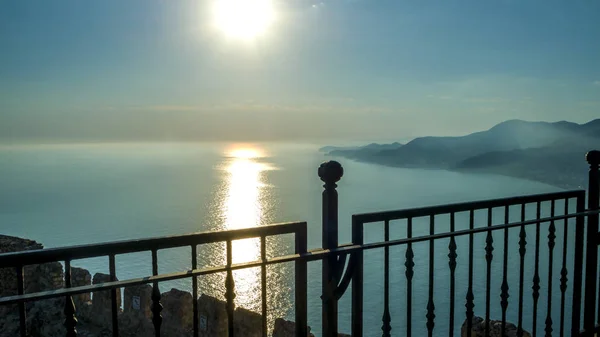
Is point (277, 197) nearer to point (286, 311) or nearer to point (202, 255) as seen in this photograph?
point (202, 255)

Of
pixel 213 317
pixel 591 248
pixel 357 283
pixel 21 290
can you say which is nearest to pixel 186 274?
pixel 21 290

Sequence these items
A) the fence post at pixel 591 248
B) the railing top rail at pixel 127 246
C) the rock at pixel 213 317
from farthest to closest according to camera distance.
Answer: the rock at pixel 213 317, the fence post at pixel 591 248, the railing top rail at pixel 127 246

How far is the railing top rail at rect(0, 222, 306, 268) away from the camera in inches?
66.1

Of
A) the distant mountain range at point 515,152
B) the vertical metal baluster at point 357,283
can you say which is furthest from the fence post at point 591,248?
the distant mountain range at point 515,152

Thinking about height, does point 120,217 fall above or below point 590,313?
below

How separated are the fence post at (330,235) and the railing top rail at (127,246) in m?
0.15

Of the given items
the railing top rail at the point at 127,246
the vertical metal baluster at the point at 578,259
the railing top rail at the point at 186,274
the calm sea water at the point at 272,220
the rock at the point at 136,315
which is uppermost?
the railing top rail at the point at 127,246

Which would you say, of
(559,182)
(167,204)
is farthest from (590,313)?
(559,182)

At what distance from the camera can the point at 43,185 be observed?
147000 mm

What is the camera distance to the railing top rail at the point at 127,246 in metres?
1.68

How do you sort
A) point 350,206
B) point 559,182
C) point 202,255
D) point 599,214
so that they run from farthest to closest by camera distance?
point 559,182, point 350,206, point 202,255, point 599,214

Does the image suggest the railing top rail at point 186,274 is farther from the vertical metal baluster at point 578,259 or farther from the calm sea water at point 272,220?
the calm sea water at point 272,220

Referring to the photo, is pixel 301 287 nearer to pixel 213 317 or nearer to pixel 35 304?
pixel 213 317

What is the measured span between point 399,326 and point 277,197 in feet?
171
